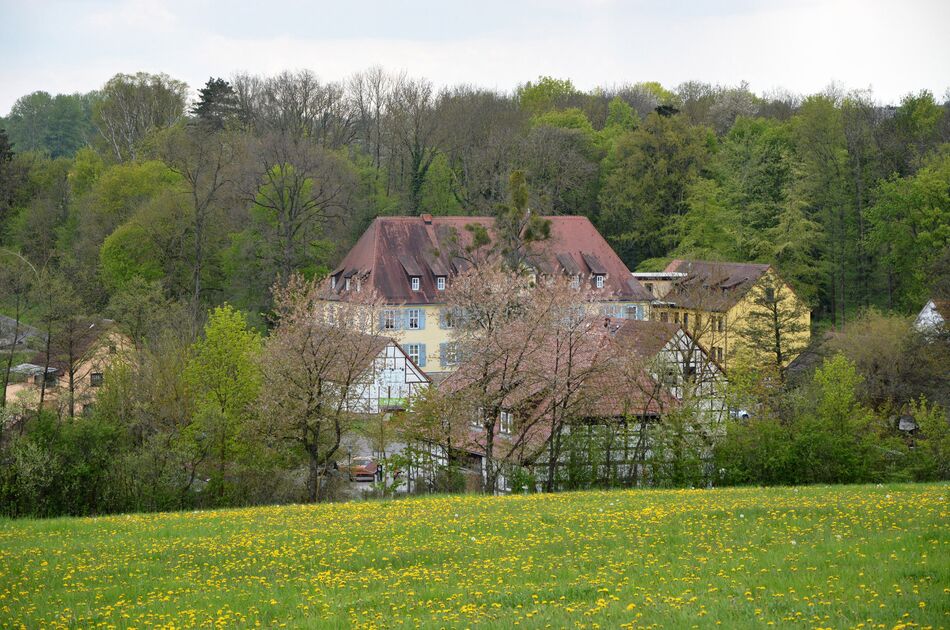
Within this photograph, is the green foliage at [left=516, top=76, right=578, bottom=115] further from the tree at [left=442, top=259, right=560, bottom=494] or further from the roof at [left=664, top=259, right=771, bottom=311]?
the tree at [left=442, top=259, right=560, bottom=494]

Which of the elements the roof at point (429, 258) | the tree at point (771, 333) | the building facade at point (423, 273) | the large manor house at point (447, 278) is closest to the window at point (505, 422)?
the tree at point (771, 333)

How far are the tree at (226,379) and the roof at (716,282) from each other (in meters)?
27.6

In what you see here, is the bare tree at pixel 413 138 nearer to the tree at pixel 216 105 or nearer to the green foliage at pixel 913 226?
the tree at pixel 216 105

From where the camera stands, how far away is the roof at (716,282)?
58003mm

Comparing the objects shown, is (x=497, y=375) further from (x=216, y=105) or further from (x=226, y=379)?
(x=216, y=105)

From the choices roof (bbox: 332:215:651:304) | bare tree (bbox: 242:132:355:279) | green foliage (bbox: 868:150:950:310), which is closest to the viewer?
green foliage (bbox: 868:150:950:310)

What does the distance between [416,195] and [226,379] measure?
44.5 meters

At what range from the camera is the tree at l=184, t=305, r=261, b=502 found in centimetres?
3222

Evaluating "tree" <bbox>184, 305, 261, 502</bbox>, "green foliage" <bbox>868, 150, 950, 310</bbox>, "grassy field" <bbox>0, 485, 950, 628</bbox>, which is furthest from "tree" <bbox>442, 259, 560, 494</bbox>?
"green foliage" <bbox>868, 150, 950, 310</bbox>

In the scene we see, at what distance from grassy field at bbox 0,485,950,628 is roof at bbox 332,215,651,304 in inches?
1658

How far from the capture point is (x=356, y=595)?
13.1 m

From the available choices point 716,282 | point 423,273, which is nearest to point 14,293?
point 423,273

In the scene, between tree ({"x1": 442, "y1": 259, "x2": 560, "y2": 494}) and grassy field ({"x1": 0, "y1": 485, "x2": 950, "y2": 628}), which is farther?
tree ({"x1": 442, "y1": 259, "x2": 560, "y2": 494})

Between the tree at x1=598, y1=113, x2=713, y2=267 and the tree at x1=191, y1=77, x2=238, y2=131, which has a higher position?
the tree at x1=191, y1=77, x2=238, y2=131
